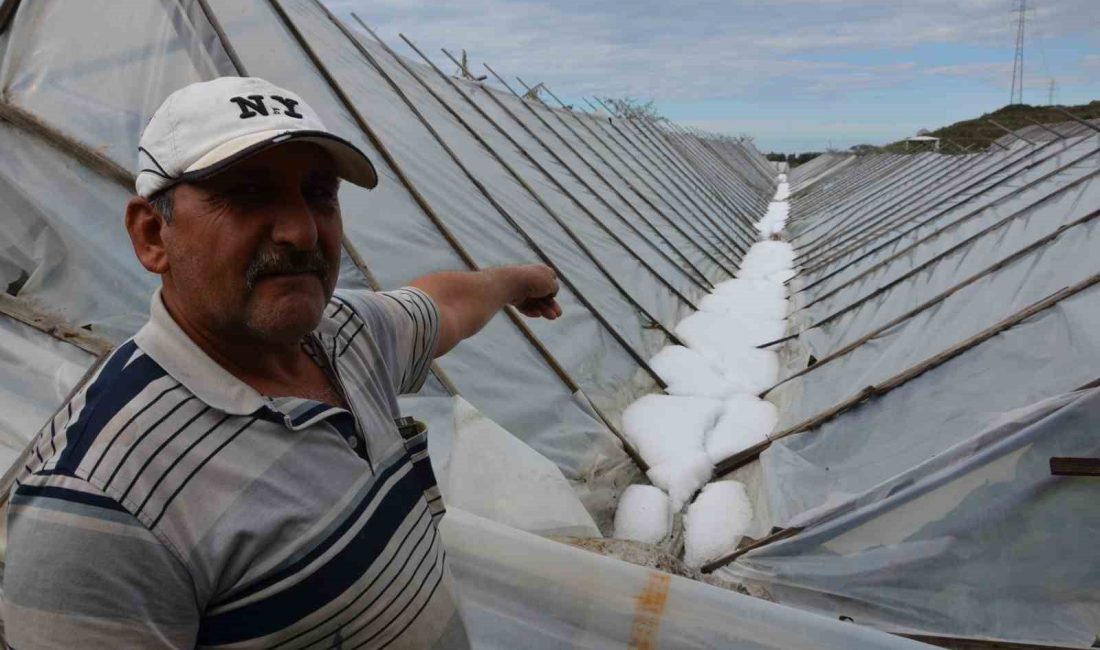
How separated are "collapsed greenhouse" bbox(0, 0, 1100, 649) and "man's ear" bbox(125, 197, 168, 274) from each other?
137cm

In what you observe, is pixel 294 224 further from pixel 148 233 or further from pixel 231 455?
pixel 231 455

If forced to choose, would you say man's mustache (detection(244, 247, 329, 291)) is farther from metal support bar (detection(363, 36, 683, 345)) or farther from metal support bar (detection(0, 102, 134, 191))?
metal support bar (detection(363, 36, 683, 345))

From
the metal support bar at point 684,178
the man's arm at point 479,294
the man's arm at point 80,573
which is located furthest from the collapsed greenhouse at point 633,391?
the metal support bar at point 684,178

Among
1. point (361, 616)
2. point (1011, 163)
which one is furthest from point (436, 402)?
point (1011, 163)

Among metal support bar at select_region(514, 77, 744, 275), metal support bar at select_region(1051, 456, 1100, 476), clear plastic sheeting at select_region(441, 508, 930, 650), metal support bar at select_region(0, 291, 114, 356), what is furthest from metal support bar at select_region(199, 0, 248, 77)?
metal support bar at select_region(514, 77, 744, 275)

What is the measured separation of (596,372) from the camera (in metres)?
7.12

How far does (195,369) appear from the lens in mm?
1387

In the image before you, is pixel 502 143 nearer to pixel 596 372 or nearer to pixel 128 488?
pixel 596 372

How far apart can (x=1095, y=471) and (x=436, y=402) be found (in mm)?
3221

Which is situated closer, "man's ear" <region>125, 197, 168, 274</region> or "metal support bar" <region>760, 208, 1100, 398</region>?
"man's ear" <region>125, 197, 168, 274</region>

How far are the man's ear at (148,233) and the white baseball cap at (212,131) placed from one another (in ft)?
0.10

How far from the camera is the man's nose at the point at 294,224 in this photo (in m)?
1.48

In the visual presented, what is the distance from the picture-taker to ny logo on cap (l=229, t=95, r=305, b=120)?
1.45 meters

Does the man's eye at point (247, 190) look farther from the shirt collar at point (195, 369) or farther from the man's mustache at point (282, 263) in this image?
the shirt collar at point (195, 369)
